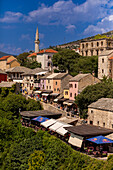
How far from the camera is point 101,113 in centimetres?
3356

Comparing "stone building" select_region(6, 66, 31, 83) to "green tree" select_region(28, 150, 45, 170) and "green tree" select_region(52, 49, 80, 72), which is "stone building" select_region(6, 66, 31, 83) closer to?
"green tree" select_region(52, 49, 80, 72)

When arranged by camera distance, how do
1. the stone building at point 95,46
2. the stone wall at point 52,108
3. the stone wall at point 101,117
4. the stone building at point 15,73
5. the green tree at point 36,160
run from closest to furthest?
1. the green tree at point 36,160
2. the stone wall at point 101,117
3. the stone wall at point 52,108
4. the stone building at point 95,46
5. the stone building at point 15,73

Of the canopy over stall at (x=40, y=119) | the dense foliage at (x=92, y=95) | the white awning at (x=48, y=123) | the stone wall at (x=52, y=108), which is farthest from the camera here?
the stone wall at (x=52, y=108)

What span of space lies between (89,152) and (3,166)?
520 inches

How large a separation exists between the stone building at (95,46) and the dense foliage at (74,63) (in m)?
5.74

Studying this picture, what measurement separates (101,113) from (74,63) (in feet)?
111

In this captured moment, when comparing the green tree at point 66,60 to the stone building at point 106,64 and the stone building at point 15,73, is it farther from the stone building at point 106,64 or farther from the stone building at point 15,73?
the stone building at point 106,64

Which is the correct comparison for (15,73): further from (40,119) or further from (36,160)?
(36,160)

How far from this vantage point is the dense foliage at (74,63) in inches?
2345

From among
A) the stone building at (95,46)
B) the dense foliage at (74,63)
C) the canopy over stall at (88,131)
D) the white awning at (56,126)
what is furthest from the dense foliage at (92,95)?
the stone building at (95,46)

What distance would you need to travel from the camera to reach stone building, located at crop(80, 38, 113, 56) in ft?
225

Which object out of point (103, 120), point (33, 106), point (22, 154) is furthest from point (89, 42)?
point (22, 154)

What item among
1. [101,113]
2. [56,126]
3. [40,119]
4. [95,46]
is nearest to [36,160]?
[56,126]

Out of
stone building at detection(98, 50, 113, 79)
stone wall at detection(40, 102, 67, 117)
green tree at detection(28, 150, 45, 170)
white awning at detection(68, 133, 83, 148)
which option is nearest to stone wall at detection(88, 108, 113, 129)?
white awning at detection(68, 133, 83, 148)
